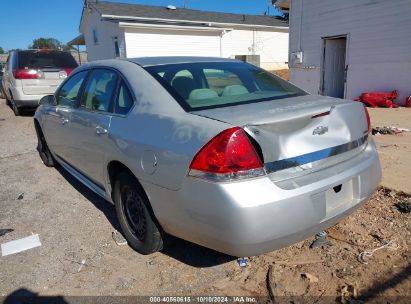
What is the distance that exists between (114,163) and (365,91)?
10.2m

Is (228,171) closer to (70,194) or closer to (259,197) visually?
(259,197)

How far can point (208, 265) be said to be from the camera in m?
2.95

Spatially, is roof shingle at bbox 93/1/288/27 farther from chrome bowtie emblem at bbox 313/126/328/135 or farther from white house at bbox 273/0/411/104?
chrome bowtie emblem at bbox 313/126/328/135

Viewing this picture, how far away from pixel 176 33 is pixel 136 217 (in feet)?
64.0

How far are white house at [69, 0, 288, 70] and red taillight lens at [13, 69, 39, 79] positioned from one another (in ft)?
33.5

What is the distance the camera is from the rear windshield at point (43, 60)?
10.0 metres

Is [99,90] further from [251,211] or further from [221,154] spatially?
[251,211]

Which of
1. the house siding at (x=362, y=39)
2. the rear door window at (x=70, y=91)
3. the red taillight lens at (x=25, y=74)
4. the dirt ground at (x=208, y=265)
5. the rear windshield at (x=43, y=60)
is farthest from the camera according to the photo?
the house siding at (x=362, y=39)

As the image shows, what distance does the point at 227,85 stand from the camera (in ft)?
10.5

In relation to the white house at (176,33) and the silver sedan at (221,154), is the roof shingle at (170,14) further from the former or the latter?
the silver sedan at (221,154)

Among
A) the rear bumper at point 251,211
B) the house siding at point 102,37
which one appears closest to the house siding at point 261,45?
the house siding at point 102,37

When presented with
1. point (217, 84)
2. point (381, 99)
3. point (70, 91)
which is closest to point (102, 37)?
point (381, 99)

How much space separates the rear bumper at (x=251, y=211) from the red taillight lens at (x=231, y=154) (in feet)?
0.31

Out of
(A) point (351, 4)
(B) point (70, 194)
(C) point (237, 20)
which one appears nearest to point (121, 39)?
(C) point (237, 20)
